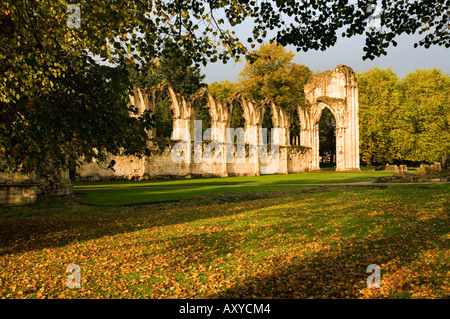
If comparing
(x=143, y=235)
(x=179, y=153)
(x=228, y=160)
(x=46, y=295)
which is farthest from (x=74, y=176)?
(x=46, y=295)

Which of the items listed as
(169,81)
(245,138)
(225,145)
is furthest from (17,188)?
(169,81)

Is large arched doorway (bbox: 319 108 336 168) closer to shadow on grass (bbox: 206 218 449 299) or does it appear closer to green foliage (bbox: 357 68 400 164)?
green foliage (bbox: 357 68 400 164)

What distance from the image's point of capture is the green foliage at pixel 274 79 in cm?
4562

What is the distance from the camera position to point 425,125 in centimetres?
4069

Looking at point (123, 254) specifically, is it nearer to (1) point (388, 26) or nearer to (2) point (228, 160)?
(1) point (388, 26)

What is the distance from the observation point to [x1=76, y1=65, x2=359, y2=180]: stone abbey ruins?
90.0ft

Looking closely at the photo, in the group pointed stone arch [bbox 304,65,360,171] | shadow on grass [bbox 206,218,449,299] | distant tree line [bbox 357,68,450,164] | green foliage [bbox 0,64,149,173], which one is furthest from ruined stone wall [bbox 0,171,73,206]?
distant tree line [bbox 357,68,450,164]

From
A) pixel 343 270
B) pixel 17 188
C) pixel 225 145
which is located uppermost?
pixel 225 145

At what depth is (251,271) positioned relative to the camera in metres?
5.19

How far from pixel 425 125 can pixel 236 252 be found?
4154 centimetres

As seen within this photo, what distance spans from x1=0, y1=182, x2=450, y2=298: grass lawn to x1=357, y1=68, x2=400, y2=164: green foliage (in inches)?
1320

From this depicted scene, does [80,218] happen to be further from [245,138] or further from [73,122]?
[245,138]

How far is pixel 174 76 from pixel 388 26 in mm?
46517
